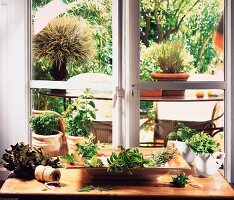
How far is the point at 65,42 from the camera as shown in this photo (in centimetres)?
425

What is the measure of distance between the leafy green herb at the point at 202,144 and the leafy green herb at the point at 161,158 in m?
0.12

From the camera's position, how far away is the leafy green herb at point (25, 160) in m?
2.97

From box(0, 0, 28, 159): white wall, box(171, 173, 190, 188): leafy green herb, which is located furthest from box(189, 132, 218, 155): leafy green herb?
box(0, 0, 28, 159): white wall

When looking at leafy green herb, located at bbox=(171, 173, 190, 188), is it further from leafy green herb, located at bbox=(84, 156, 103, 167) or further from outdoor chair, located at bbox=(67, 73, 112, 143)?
outdoor chair, located at bbox=(67, 73, 112, 143)

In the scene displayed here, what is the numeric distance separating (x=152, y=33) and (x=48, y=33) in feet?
2.52

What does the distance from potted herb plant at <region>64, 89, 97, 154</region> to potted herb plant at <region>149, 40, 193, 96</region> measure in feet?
1.67

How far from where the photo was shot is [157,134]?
4.28m

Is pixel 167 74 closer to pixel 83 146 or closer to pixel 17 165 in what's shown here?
pixel 83 146

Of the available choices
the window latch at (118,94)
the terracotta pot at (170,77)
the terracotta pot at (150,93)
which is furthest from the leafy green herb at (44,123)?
the terracotta pot at (170,77)

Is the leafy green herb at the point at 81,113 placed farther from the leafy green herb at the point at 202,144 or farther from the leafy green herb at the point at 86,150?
the leafy green herb at the point at 202,144

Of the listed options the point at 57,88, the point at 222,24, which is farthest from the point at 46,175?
the point at 222,24

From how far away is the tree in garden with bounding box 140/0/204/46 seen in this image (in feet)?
13.7

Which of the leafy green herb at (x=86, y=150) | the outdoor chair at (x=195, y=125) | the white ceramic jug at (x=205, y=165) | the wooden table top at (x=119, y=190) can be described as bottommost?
the wooden table top at (x=119, y=190)

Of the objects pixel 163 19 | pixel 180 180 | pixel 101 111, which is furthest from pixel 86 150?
pixel 163 19
